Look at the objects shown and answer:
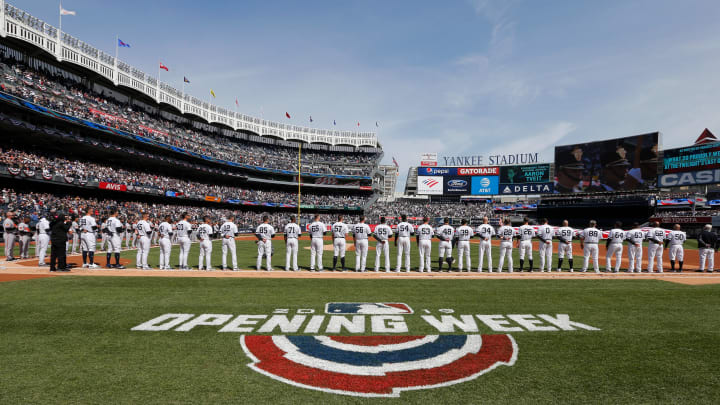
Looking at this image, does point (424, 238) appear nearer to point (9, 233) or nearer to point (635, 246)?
point (635, 246)

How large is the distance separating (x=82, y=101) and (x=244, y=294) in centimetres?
3870

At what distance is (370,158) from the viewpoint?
235ft

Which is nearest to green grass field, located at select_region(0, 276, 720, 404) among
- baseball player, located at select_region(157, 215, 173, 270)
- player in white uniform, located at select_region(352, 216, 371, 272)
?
baseball player, located at select_region(157, 215, 173, 270)

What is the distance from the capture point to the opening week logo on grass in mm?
4191

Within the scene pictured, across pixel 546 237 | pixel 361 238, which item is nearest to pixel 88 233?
pixel 361 238

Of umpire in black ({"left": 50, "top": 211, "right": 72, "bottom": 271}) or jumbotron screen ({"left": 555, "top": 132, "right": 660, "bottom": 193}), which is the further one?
jumbotron screen ({"left": 555, "top": 132, "right": 660, "bottom": 193})

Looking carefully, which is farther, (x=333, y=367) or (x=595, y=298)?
(x=595, y=298)

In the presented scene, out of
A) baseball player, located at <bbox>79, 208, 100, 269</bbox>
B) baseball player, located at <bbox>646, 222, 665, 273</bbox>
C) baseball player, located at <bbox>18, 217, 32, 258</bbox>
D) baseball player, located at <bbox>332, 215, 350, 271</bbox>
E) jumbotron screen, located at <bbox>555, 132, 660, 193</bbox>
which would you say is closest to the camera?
baseball player, located at <bbox>79, 208, 100, 269</bbox>

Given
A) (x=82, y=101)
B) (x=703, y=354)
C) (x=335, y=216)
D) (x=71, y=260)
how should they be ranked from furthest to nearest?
1. (x=335, y=216)
2. (x=82, y=101)
3. (x=71, y=260)
4. (x=703, y=354)

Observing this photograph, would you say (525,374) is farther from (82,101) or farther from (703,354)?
(82,101)

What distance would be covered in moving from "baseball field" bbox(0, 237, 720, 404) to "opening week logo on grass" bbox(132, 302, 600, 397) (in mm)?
27

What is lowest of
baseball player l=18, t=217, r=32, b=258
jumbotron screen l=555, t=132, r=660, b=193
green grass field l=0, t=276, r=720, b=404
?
green grass field l=0, t=276, r=720, b=404

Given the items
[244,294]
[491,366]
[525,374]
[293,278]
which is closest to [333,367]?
[491,366]

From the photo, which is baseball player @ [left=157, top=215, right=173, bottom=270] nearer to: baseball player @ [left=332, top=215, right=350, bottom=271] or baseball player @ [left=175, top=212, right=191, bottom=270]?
Answer: baseball player @ [left=175, top=212, right=191, bottom=270]
